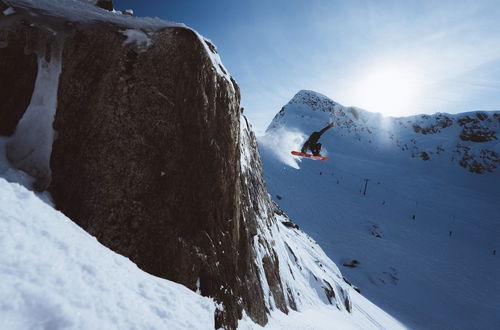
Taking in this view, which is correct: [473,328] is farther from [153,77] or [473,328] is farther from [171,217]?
[153,77]

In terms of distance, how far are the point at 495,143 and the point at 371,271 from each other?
262 feet

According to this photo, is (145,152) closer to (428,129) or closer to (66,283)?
(66,283)

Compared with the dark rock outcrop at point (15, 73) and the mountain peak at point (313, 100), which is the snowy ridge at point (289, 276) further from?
the mountain peak at point (313, 100)

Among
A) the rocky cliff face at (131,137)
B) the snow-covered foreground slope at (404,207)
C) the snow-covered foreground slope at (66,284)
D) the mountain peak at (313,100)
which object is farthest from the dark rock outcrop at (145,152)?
the mountain peak at (313,100)

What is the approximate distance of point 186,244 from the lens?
6.00m

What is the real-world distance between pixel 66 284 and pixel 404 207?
52.1 m

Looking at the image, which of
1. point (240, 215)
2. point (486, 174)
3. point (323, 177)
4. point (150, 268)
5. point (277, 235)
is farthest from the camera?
point (486, 174)

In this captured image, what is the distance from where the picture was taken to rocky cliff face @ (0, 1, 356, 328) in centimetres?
546

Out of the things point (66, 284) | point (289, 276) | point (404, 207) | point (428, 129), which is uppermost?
point (428, 129)

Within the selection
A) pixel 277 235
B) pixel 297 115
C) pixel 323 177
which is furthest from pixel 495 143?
pixel 277 235

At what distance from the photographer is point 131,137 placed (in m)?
5.80

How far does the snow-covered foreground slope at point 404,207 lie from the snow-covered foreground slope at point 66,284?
2612cm

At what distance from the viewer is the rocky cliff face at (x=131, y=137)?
546 centimetres

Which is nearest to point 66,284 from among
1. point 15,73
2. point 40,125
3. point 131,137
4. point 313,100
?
point 131,137
